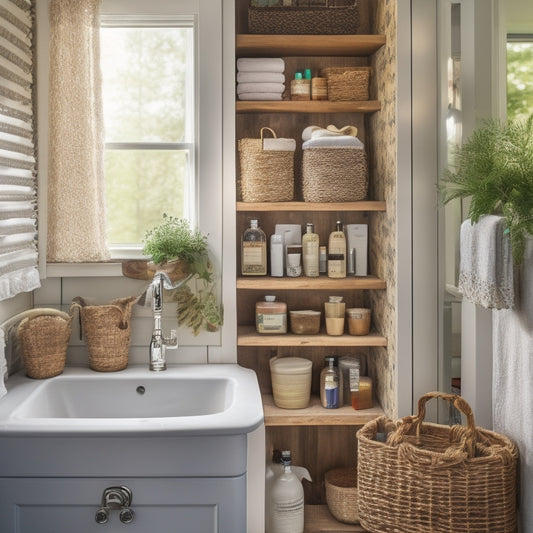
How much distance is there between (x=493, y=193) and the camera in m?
2.13

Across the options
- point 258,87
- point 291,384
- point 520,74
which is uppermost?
point 258,87

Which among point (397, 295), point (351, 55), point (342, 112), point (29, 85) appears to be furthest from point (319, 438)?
point (29, 85)

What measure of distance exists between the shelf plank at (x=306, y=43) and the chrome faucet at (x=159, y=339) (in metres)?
0.97

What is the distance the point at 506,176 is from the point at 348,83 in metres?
1.03

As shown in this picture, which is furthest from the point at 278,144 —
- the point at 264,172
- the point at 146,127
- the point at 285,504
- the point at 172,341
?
the point at 285,504

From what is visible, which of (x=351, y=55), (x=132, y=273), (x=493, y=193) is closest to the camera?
(x=493, y=193)

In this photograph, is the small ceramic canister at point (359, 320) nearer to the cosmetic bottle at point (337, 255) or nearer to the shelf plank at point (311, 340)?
the shelf plank at point (311, 340)

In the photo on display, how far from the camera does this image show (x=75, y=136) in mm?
2850

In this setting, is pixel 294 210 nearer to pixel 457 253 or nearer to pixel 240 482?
pixel 457 253

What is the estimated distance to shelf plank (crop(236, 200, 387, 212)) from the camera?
287cm

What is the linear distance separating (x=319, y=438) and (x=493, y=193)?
4.81ft

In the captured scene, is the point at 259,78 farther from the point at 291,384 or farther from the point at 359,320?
the point at 291,384

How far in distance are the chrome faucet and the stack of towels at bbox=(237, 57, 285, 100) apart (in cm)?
81

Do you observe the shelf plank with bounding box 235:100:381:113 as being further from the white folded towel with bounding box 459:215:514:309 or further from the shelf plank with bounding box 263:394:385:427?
the shelf plank with bounding box 263:394:385:427
